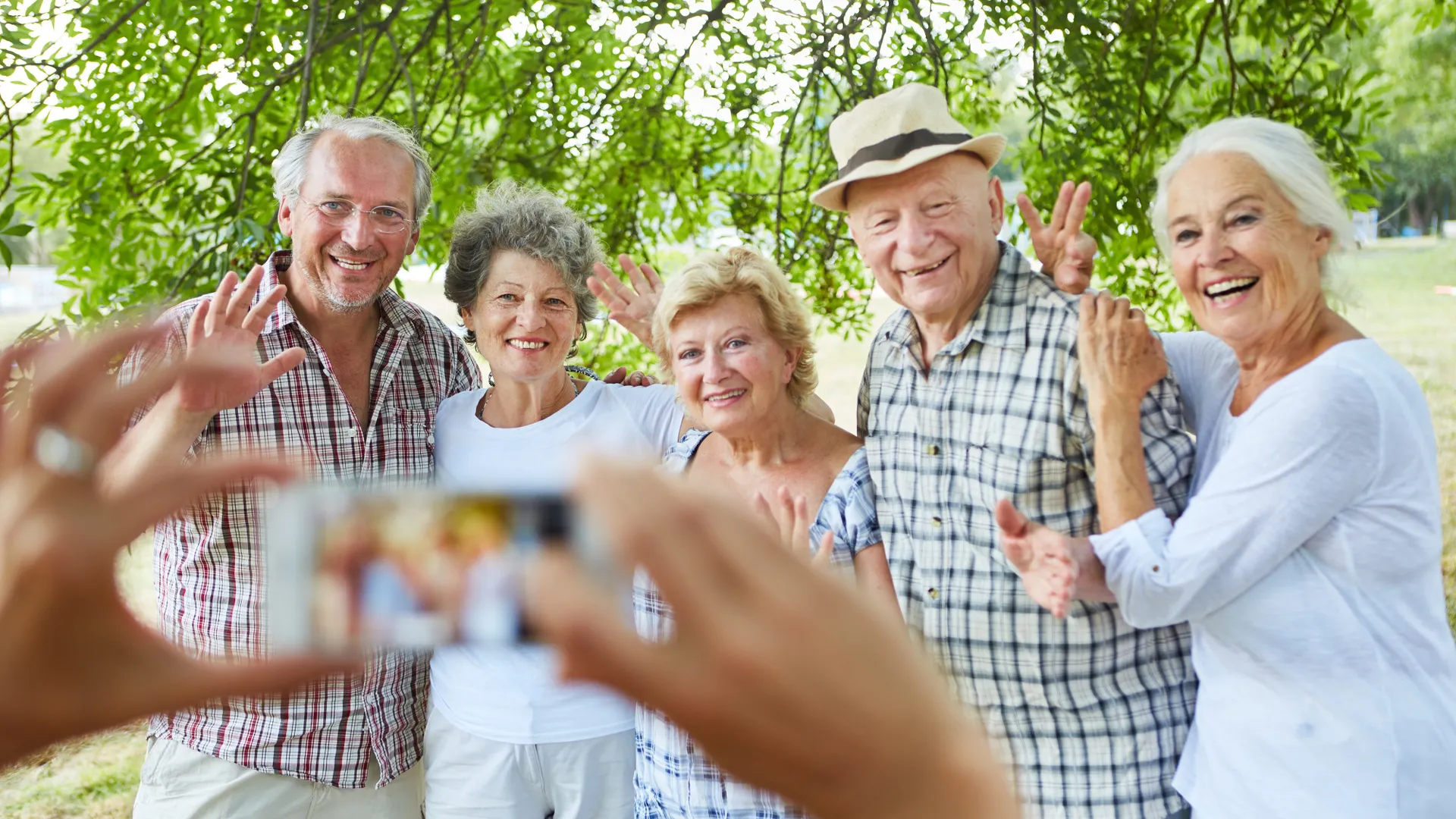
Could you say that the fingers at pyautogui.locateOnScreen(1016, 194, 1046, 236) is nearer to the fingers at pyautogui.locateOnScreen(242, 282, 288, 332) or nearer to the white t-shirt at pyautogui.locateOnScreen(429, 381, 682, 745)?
the white t-shirt at pyautogui.locateOnScreen(429, 381, 682, 745)

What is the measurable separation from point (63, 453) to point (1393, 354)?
14.8m

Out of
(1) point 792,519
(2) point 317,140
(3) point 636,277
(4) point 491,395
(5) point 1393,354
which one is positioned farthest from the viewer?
(5) point 1393,354

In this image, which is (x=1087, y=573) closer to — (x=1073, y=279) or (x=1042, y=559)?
(x=1042, y=559)

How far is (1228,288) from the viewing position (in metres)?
1.80

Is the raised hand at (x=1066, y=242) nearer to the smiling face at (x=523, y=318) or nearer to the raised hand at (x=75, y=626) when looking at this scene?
the smiling face at (x=523, y=318)

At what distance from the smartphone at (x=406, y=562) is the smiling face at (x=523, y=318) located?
188 centimetres

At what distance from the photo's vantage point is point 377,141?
8.66 ft

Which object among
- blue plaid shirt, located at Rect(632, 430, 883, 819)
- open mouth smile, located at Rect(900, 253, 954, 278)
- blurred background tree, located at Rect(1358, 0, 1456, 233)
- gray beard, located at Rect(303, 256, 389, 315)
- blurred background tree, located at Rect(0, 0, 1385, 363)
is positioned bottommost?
blue plaid shirt, located at Rect(632, 430, 883, 819)

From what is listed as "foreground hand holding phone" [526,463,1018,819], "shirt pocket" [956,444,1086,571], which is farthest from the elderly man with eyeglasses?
"foreground hand holding phone" [526,463,1018,819]

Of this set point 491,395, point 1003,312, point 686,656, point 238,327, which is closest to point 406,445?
point 491,395

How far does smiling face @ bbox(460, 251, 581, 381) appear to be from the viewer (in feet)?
8.54

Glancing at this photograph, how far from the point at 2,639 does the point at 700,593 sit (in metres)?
0.37

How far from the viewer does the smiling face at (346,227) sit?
2.55 m

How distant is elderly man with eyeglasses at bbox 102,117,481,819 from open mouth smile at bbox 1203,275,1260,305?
6.05ft
